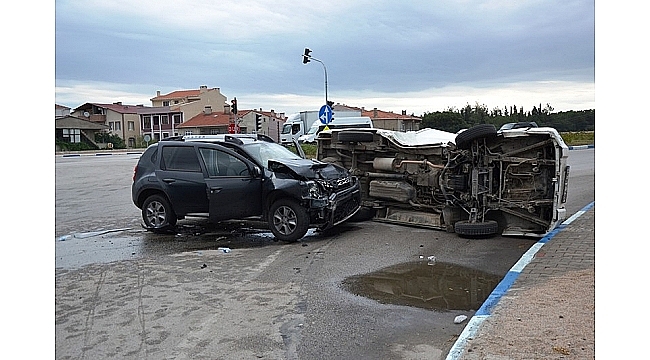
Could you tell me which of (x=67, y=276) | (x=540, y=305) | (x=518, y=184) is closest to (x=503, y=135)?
(x=518, y=184)

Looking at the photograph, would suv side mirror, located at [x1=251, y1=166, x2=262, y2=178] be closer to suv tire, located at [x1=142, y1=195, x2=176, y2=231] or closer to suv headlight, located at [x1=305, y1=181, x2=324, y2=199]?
suv headlight, located at [x1=305, y1=181, x2=324, y2=199]

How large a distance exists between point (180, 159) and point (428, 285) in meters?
5.66

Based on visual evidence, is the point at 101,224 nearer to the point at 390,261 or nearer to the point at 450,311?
the point at 390,261

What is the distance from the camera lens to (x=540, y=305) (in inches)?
239

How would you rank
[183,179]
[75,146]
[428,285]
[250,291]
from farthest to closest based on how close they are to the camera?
[75,146] < [183,179] < [428,285] < [250,291]

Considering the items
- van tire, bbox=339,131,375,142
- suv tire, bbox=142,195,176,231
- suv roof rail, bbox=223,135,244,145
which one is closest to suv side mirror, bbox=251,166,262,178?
suv roof rail, bbox=223,135,244,145

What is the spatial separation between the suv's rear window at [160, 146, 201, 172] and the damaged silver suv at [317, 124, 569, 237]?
3.09 m

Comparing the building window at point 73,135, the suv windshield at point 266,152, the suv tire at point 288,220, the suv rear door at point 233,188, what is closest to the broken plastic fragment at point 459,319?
the suv tire at point 288,220

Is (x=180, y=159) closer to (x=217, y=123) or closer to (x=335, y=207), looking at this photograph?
(x=335, y=207)

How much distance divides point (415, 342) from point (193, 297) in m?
2.86

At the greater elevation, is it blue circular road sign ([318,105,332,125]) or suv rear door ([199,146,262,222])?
blue circular road sign ([318,105,332,125])

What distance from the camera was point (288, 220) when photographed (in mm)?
10109

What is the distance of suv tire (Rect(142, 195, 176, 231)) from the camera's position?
36.7ft

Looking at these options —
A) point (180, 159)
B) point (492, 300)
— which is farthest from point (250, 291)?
point (180, 159)
